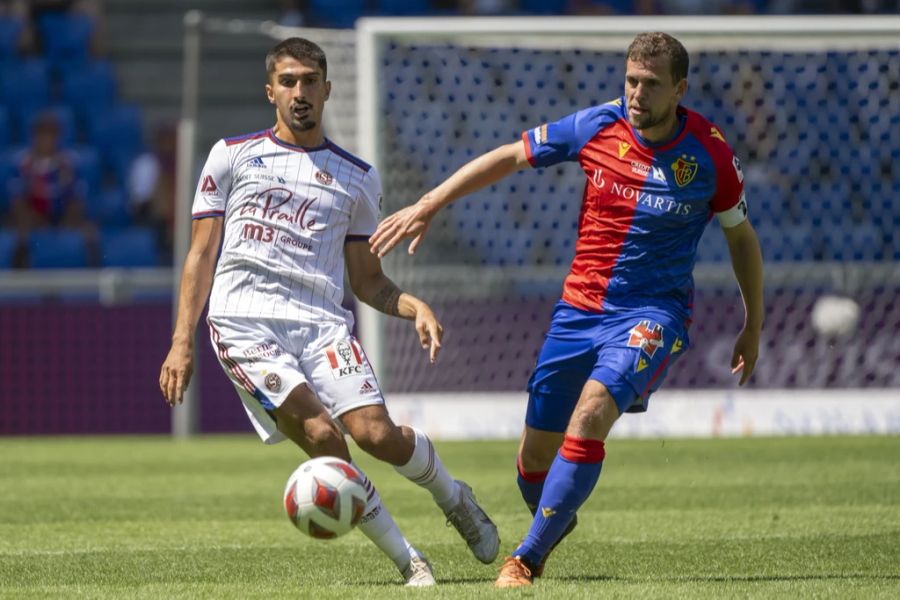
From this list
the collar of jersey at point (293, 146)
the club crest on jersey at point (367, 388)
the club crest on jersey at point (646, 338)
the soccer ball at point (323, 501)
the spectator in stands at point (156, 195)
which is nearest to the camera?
the soccer ball at point (323, 501)

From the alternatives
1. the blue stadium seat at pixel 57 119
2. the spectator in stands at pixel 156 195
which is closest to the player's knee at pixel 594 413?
the spectator in stands at pixel 156 195

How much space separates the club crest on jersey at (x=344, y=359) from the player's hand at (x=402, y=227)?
18.2 inches

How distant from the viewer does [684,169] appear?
711 cm

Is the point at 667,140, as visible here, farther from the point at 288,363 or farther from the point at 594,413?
the point at 288,363

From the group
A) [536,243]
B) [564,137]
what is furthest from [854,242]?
[564,137]

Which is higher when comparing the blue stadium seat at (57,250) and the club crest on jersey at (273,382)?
the club crest on jersey at (273,382)

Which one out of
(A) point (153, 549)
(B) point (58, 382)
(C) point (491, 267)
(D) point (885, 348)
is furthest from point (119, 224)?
(A) point (153, 549)

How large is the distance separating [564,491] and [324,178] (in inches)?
67.7

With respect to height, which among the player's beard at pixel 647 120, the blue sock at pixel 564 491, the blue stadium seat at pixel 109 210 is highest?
the player's beard at pixel 647 120

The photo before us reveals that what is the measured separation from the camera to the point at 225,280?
23.2ft

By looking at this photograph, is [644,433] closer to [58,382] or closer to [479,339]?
[479,339]

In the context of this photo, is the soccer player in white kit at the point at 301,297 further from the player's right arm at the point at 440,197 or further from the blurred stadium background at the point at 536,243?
the blurred stadium background at the point at 536,243

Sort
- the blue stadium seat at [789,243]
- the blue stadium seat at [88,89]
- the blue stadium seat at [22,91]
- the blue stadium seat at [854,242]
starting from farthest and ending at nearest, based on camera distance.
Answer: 1. the blue stadium seat at [88,89]
2. the blue stadium seat at [22,91]
3. the blue stadium seat at [789,243]
4. the blue stadium seat at [854,242]

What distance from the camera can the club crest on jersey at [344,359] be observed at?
682cm
